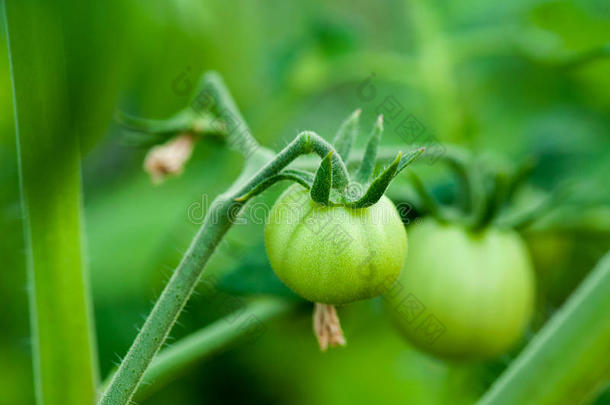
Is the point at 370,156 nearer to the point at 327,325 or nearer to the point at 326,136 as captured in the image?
the point at 327,325

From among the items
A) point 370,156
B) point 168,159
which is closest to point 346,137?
point 370,156

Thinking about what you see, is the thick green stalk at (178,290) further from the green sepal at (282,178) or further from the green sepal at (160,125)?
the green sepal at (160,125)

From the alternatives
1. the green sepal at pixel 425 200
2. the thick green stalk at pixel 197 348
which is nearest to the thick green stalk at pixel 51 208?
the thick green stalk at pixel 197 348

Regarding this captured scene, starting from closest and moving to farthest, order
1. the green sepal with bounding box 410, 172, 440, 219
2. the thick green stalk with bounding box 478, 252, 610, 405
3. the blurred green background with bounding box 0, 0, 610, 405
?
the thick green stalk with bounding box 478, 252, 610, 405 < the green sepal with bounding box 410, 172, 440, 219 < the blurred green background with bounding box 0, 0, 610, 405

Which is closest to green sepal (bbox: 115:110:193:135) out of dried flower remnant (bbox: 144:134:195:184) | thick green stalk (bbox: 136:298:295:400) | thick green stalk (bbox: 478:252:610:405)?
dried flower remnant (bbox: 144:134:195:184)

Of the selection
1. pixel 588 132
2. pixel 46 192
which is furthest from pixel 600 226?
pixel 46 192

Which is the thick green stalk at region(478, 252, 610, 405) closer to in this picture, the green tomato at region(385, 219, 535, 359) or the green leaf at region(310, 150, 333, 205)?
the green tomato at region(385, 219, 535, 359)

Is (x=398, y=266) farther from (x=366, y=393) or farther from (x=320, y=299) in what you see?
(x=366, y=393)
